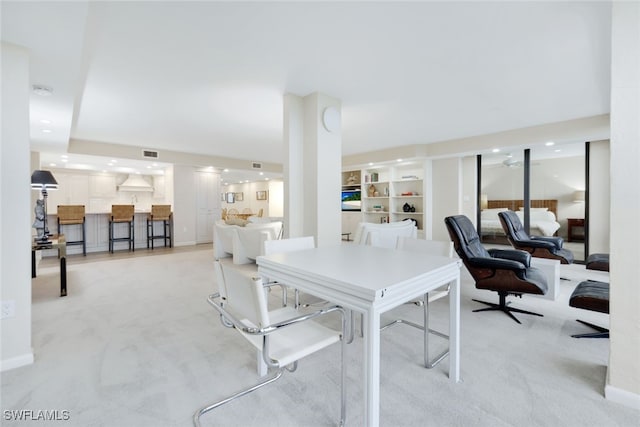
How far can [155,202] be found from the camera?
31.1 ft

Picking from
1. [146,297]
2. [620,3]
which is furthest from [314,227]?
[620,3]

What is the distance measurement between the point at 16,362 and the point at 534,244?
5698 mm

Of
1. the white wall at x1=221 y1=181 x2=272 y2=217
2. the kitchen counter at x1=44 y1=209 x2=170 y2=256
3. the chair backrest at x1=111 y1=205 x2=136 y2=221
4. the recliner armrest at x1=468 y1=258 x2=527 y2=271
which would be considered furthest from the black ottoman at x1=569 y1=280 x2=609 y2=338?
the white wall at x1=221 y1=181 x2=272 y2=217

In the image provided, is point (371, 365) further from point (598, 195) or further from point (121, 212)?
point (121, 212)

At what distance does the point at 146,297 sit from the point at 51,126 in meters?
2.99

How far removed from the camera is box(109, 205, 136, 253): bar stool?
249 inches

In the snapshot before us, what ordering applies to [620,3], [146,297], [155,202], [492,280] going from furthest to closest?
[155,202]
[146,297]
[492,280]
[620,3]

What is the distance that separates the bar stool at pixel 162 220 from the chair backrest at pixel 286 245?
19.3 feet

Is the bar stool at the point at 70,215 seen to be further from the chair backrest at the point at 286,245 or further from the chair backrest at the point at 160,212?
the chair backrest at the point at 286,245

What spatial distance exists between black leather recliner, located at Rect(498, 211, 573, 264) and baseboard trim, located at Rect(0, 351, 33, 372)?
533 cm

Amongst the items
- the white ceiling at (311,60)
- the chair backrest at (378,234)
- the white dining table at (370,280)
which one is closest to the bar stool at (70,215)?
the white ceiling at (311,60)

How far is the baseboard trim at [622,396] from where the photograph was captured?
1.46 m

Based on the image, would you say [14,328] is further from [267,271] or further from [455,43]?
[455,43]

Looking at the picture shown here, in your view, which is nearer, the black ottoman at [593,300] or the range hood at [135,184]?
the black ottoman at [593,300]
